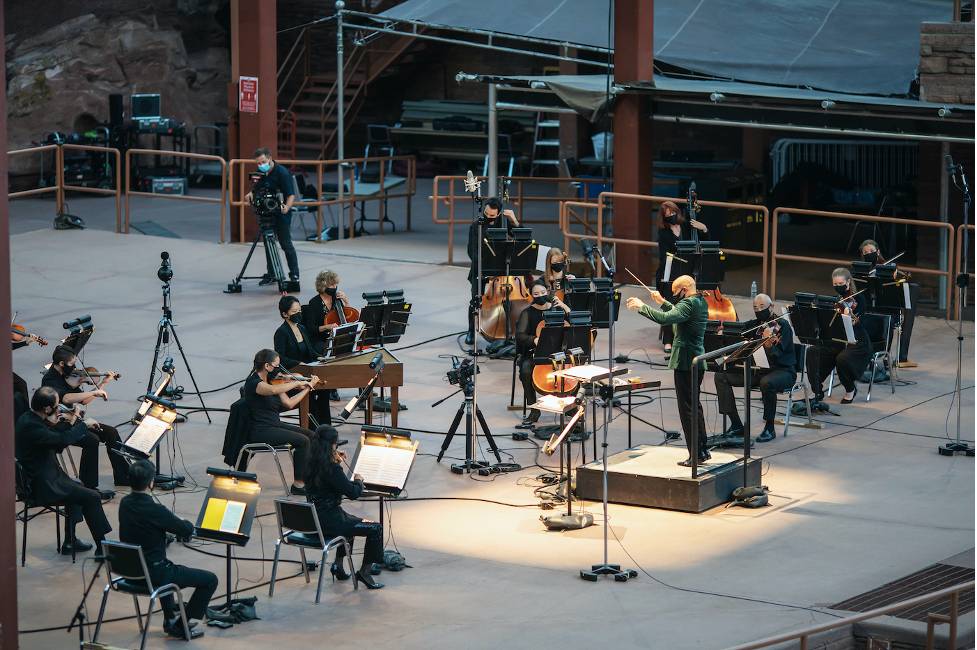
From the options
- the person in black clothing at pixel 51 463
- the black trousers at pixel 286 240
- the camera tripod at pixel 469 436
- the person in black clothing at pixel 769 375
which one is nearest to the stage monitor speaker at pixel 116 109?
the black trousers at pixel 286 240

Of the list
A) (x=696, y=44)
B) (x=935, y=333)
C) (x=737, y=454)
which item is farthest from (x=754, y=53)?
(x=737, y=454)

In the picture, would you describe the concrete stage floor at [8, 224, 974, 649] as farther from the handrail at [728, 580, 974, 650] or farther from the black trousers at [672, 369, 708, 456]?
the handrail at [728, 580, 974, 650]

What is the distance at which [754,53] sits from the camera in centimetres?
2498

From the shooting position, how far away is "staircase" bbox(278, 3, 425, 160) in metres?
36.0

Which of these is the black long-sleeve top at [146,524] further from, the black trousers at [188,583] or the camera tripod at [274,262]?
the camera tripod at [274,262]

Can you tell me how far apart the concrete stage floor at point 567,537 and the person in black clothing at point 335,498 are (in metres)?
0.20

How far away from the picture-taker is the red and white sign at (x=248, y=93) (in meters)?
25.9

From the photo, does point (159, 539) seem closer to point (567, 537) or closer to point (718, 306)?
point (567, 537)

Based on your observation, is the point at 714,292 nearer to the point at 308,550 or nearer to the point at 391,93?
the point at 308,550

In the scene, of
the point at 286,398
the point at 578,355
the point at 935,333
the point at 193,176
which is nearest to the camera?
the point at 286,398

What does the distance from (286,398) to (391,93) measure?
86.5 feet

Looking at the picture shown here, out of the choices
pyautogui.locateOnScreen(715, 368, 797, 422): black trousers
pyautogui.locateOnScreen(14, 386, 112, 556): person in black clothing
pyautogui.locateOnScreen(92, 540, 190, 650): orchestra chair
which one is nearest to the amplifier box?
pyautogui.locateOnScreen(715, 368, 797, 422): black trousers

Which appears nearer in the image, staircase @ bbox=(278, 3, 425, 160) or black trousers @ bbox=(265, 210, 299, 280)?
black trousers @ bbox=(265, 210, 299, 280)

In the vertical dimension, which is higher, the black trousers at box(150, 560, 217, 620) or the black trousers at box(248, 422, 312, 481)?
the black trousers at box(248, 422, 312, 481)
